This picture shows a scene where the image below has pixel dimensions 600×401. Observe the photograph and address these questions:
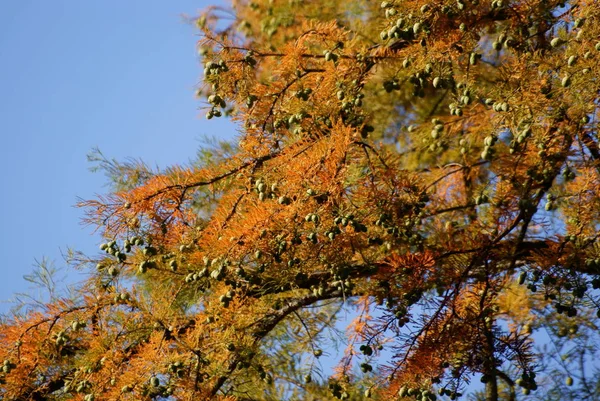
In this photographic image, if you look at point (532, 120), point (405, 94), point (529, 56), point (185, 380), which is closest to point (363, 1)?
point (405, 94)

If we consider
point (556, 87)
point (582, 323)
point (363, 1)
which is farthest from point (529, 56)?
point (363, 1)

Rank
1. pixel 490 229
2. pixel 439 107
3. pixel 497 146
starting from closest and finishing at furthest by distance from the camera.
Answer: pixel 490 229, pixel 497 146, pixel 439 107

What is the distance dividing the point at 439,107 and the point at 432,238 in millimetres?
1681

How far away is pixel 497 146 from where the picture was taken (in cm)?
529

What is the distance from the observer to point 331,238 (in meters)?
2.99

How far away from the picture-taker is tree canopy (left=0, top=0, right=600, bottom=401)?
3.11 meters

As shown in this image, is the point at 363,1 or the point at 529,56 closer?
the point at 529,56

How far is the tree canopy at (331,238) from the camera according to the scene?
10.2ft

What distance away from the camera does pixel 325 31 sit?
347cm

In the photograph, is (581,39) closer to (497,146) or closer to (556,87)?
(556,87)

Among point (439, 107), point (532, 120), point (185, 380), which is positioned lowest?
point (185, 380)

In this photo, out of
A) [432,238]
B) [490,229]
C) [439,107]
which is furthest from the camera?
[439,107]

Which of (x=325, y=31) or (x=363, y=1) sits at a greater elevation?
(x=363, y=1)

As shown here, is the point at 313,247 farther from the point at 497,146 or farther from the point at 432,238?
the point at 497,146
